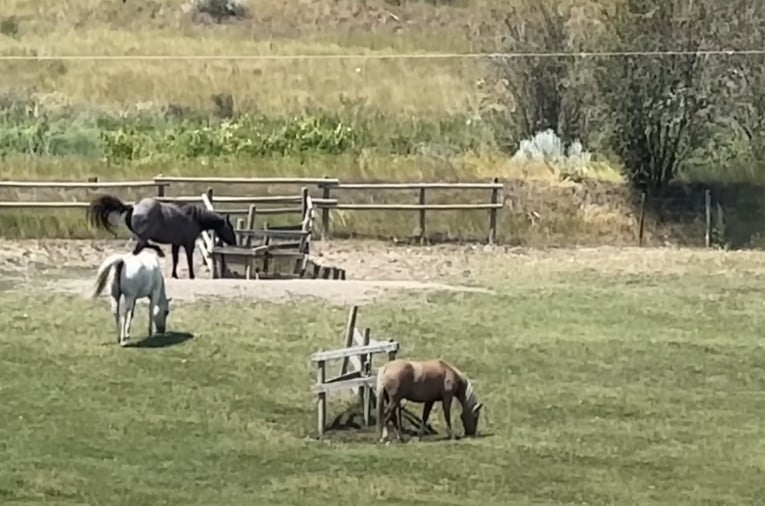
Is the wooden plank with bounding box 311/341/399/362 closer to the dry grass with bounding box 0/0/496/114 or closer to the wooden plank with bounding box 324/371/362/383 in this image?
the wooden plank with bounding box 324/371/362/383

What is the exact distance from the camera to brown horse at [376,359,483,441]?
1205 cm

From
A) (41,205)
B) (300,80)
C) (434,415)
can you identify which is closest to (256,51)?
(300,80)

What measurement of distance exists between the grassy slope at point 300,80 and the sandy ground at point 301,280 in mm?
1563

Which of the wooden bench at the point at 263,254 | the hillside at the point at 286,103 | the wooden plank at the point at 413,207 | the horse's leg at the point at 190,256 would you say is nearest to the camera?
the wooden bench at the point at 263,254

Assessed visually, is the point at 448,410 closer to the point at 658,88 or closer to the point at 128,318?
the point at 128,318

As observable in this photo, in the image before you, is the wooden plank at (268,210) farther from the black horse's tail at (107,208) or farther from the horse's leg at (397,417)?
→ the horse's leg at (397,417)

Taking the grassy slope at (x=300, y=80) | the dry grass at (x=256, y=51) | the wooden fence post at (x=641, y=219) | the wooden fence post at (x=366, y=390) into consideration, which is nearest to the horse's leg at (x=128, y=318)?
the wooden fence post at (x=366, y=390)

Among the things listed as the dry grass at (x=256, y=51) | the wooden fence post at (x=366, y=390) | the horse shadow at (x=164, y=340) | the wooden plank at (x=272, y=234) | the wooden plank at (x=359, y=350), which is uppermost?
the dry grass at (x=256, y=51)

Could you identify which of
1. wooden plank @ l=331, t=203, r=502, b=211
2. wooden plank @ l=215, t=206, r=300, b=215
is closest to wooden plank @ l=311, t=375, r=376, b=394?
wooden plank @ l=215, t=206, r=300, b=215

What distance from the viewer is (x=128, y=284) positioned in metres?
16.0

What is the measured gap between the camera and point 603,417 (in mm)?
13523

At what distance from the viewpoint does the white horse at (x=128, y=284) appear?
1598 cm

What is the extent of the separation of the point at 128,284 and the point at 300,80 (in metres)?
29.3

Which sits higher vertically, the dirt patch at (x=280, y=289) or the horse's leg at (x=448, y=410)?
the horse's leg at (x=448, y=410)
